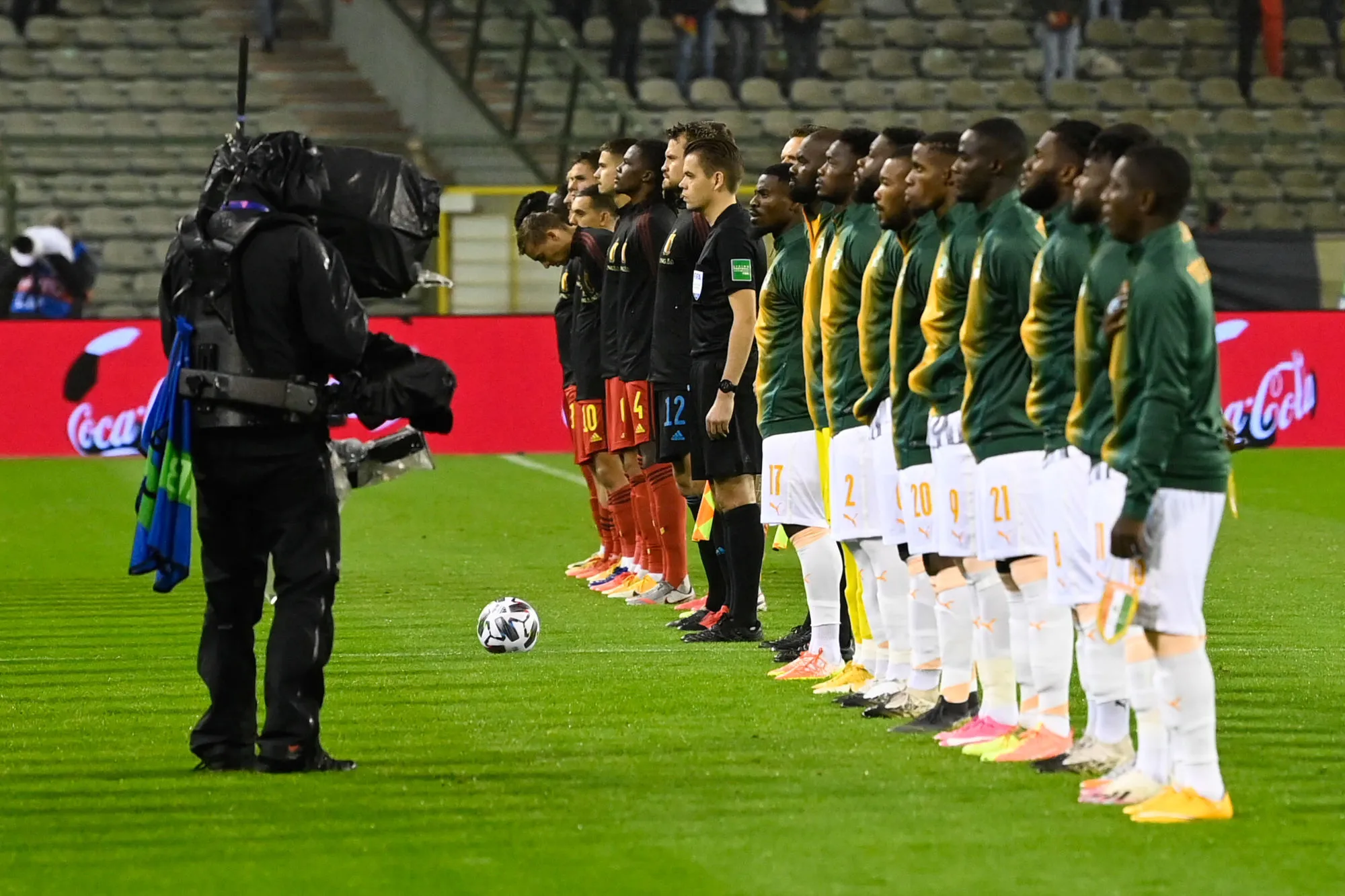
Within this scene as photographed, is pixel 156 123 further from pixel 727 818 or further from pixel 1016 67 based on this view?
pixel 727 818

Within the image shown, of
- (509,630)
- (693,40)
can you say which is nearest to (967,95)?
(693,40)

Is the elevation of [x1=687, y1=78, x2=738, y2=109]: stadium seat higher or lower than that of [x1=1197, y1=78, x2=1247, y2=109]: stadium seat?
lower

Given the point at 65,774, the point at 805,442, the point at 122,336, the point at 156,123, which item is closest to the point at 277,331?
the point at 65,774

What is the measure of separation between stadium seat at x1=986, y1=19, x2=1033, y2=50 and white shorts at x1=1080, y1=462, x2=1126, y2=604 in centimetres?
2007

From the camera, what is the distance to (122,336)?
18.4 metres

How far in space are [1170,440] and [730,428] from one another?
12.5ft

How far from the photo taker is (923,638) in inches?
277

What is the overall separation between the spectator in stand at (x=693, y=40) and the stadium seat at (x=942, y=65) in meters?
2.72

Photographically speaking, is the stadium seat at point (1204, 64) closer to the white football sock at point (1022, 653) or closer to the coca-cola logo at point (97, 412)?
the coca-cola logo at point (97, 412)

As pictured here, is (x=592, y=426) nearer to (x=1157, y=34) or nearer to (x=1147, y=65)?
(x=1147, y=65)

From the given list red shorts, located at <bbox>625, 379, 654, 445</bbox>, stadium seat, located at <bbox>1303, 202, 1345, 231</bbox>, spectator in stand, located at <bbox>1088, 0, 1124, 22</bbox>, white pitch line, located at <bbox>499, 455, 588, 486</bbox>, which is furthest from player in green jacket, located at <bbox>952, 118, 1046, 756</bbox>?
spectator in stand, located at <bbox>1088, 0, 1124, 22</bbox>

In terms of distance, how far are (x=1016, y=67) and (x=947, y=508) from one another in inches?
756

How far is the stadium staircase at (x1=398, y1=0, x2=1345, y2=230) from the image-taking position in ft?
73.4

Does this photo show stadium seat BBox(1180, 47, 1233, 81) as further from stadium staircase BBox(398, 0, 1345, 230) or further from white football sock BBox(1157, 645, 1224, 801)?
white football sock BBox(1157, 645, 1224, 801)
